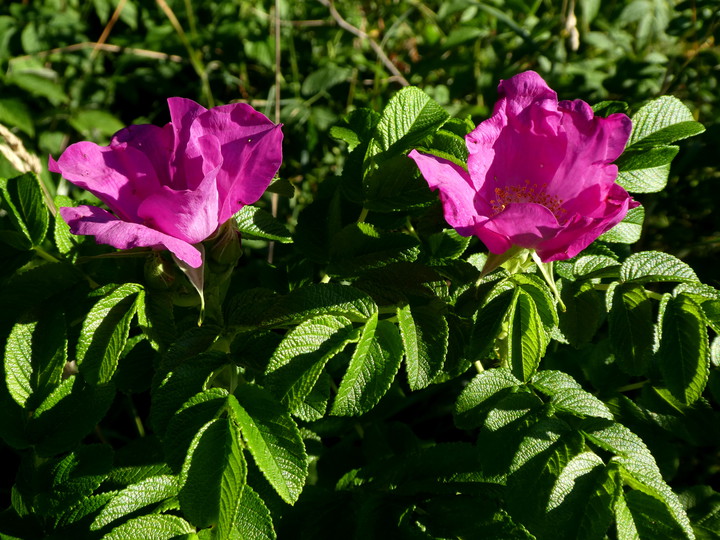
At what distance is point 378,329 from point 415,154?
0.86ft

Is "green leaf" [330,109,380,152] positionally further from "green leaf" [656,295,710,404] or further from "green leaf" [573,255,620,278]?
"green leaf" [656,295,710,404]

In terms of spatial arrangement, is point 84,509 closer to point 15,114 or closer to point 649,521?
point 649,521

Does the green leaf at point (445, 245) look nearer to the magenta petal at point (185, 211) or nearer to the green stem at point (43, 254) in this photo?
the magenta petal at point (185, 211)

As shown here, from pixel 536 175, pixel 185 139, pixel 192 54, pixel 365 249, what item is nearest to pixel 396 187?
pixel 365 249

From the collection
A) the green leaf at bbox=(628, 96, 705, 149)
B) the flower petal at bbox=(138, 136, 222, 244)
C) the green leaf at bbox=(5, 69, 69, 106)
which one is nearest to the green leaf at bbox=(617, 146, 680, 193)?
the green leaf at bbox=(628, 96, 705, 149)

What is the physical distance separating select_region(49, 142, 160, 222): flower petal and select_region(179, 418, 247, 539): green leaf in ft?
1.11

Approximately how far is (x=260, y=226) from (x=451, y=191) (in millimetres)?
352

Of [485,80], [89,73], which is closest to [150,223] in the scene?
[485,80]

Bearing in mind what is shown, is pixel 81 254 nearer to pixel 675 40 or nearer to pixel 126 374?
pixel 126 374

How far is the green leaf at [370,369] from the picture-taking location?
3.24ft

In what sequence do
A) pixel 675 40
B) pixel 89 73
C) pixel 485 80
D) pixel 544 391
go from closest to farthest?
pixel 544 391, pixel 485 80, pixel 675 40, pixel 89 73

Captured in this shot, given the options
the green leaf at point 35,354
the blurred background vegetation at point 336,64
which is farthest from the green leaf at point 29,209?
the blurred background vegetation at point 336,64

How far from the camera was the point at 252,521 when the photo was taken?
104 centimetres

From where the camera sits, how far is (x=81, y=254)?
1340 millimetres
